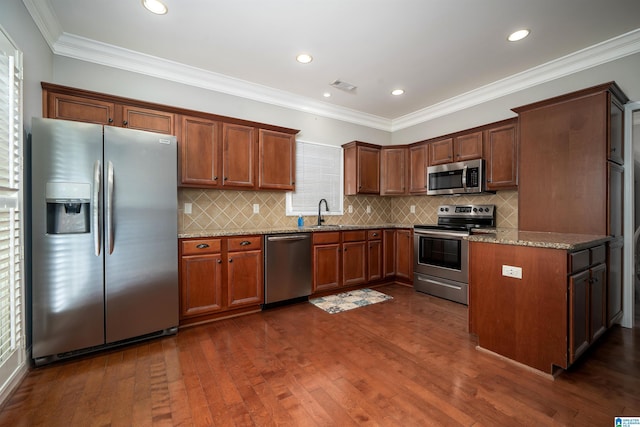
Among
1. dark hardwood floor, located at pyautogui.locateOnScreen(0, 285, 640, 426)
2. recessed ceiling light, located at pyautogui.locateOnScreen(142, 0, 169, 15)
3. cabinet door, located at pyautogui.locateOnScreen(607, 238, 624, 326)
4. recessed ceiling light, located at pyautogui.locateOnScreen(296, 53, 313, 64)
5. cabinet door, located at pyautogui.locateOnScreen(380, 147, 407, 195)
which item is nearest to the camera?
dark hardwood floor, located at pyautogui.locateOnScreen(0, 285, 640, 426)

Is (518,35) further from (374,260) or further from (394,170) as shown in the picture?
(374,260)

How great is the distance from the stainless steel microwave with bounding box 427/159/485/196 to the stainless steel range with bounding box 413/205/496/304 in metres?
0.35

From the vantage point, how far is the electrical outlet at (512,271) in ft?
6.87

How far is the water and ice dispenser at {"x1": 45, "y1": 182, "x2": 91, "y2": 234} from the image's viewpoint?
6.97ft

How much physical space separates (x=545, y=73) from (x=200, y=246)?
4386 millimetres

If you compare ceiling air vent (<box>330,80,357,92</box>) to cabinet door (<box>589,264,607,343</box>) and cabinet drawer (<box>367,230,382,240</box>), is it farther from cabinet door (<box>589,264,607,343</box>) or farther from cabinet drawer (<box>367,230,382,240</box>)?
cabinet door (<box>589,264,607,343</box>)

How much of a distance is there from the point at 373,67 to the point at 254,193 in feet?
7.09

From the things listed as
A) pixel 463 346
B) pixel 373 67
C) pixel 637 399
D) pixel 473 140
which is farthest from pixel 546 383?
pixel 373 67

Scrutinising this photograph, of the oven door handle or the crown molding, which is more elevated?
the crown molding

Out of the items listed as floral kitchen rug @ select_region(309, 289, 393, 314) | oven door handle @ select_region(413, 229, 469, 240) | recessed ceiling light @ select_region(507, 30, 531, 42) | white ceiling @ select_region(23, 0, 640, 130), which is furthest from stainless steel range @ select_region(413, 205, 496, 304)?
recessed ceiling light @ select_region(507, 30, 531, 42)

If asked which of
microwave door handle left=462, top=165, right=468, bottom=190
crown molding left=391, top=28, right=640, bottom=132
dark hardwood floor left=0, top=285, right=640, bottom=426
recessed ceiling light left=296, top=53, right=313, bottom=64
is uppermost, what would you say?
recessed ceiling light left=296, top=53, right=313, bottom=64

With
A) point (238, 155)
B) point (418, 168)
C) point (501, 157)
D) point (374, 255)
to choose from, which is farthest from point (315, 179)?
point (501, 157)

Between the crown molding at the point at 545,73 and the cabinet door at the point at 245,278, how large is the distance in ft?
11.7

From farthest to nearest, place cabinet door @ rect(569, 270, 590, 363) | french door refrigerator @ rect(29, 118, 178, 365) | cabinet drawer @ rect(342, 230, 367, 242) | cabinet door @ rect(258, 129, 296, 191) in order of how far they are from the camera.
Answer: cabinet drawer @ rect(342, 230, 367, 242)
cabinet door @ rect(258, 129, 296, 191)
french door refrigerator @ rect(29, 118, 178, 365)
cabinet door @ rect(569, 270, 590, 363)
